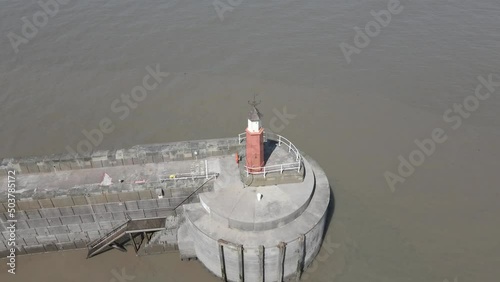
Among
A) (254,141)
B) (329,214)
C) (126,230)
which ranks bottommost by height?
(329,214)

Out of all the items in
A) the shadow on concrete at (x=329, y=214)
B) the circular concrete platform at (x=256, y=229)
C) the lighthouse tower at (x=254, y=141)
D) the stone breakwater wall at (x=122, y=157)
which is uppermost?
the lighthouse tower at (x=254, y=141)

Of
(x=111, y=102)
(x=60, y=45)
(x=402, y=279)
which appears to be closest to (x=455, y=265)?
(x=402, y=279)

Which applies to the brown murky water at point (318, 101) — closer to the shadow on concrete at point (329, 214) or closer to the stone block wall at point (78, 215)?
the shadow on concrete at point (329, 214)

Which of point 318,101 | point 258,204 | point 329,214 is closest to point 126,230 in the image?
point 258,204

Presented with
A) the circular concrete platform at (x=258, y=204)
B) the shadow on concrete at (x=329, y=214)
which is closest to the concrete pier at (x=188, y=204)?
the circular concrete platform at (x=258, y=204)

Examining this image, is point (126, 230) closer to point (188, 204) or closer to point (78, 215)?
point (78, 215)
